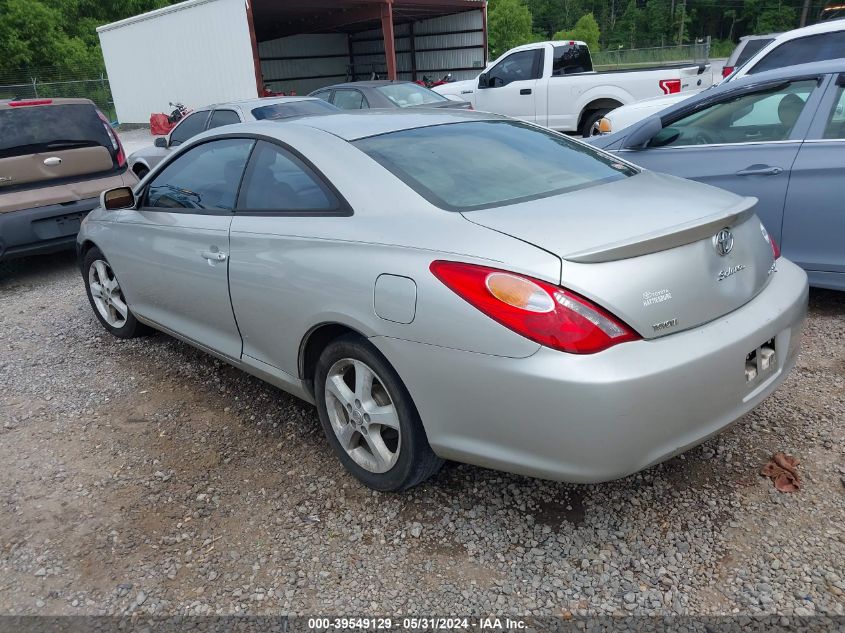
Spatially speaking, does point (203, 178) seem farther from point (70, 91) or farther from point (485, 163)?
point (70, 91)

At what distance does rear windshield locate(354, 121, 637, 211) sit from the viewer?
2754 mm

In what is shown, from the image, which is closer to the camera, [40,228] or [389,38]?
[40,228]

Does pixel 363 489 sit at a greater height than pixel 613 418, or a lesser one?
lesser

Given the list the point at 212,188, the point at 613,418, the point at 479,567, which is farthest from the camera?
the point at 212,188

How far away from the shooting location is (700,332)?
2307 millimetres

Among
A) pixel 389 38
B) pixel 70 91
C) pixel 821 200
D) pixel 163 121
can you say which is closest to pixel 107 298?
pixel 821 200

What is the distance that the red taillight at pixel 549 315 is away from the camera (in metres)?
2.14

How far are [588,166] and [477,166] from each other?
1.90 feet

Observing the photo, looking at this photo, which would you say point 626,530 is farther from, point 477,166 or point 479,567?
point 477,166

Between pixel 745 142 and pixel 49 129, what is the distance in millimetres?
6033

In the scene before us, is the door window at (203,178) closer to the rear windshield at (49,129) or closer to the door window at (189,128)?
the rear windshield at (49,129)

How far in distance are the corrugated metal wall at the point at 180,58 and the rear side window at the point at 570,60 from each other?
771 cm

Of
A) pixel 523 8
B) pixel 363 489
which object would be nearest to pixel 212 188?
pixel 363 489

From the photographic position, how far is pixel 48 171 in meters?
6.51
